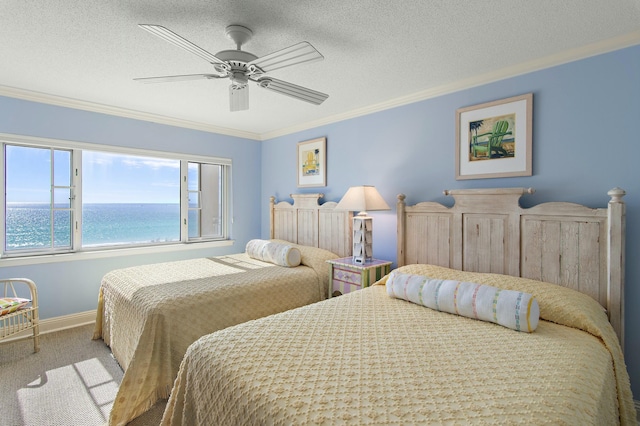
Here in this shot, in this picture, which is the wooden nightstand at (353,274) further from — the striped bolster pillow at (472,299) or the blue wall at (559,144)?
the striped bolster pillow at (472,299)

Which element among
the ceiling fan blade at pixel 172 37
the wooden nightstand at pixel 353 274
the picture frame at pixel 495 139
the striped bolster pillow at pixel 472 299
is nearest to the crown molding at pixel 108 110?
the ceiling fan blade at pixel 172 37

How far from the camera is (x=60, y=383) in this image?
2.36 metres

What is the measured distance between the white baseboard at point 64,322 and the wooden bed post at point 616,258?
461 centimetres

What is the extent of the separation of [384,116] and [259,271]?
202 cm

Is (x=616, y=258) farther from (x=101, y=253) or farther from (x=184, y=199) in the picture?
(x=101, y=253)

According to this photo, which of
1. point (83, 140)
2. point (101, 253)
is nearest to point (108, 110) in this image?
point (83, 140)

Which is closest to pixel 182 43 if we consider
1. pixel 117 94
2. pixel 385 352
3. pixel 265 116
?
pixel 385 352

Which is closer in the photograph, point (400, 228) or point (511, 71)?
point (511, 71)

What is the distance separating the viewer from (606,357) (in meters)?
1.49

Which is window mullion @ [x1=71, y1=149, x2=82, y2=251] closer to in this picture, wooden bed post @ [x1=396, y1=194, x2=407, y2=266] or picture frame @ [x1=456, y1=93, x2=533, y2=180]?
wooden bed post @ [x1=396, y1=194, x2=407, y2=266]

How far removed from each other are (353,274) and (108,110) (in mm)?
3252

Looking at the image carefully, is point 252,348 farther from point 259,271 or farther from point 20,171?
point 20,171

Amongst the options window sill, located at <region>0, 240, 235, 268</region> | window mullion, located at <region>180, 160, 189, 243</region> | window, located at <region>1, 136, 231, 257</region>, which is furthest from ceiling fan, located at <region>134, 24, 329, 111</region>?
window sill, located at <region>0, 240, 235, 268</region>

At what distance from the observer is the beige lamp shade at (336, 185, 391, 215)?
2.99 m
